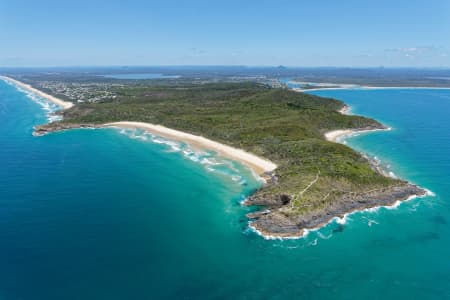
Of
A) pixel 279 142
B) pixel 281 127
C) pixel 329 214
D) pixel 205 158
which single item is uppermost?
pixel 281 127

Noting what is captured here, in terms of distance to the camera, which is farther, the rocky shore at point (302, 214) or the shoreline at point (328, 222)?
the rocky shore at point (302, 214)

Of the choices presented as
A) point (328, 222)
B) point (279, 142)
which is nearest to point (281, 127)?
point (279, 142)

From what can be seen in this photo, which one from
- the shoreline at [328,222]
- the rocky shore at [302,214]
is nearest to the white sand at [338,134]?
the rocky shore at [302,214]

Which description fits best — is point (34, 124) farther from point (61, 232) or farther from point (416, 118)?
point (416, 118)

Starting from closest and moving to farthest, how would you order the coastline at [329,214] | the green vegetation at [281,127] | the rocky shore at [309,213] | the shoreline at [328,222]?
the shoreline at [328,222] < the coastline at [329,214] < the rocky shore at [309,213] < the green vegetation at [281,127]

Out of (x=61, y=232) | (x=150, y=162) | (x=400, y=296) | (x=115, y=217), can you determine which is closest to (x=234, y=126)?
(x=150, y=162)

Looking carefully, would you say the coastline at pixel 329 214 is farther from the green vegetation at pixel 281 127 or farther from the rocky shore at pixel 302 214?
the green vegetation at pixel 281 127

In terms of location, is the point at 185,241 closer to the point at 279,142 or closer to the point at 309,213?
the point at 309,213
